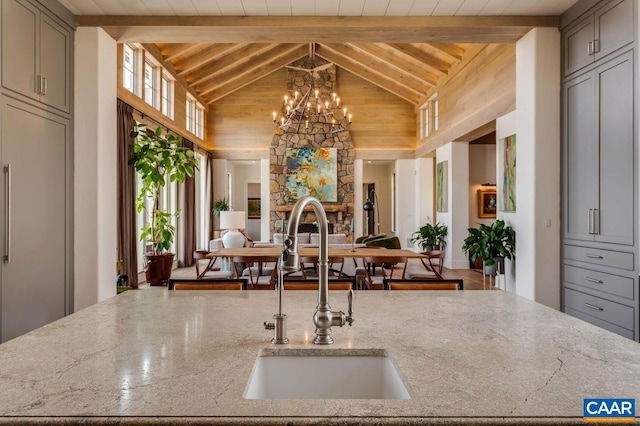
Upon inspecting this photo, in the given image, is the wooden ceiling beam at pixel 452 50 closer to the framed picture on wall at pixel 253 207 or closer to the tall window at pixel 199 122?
the tall window at pixel 199 122

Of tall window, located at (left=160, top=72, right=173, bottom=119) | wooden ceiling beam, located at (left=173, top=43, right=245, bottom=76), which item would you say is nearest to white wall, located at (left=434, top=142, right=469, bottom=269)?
wooden ceiling beam, located at (left=173, top=43, right=245, bottom=76)

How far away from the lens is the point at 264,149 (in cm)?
1154

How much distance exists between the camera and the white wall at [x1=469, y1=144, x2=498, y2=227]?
9258mm

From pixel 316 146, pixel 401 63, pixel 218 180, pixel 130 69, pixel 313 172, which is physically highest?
pixel 401 63

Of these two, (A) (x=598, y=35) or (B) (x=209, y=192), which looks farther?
(B) (x=209, y=192)

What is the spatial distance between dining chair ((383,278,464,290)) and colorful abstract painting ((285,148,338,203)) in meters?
9.13

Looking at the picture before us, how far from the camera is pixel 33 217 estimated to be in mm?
3553

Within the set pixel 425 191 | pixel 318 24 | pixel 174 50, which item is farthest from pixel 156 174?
pixel 425 191

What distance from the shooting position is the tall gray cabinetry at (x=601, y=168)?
3334 millimetres

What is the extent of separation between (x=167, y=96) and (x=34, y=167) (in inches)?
212

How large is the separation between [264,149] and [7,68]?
839 centimetres

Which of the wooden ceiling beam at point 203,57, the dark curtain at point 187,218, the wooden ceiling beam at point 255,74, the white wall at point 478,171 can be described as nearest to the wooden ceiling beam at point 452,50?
the white wall at point 478,171

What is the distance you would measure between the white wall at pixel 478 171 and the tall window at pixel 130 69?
256 inches

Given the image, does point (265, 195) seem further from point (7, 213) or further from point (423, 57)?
point (7, 213)
